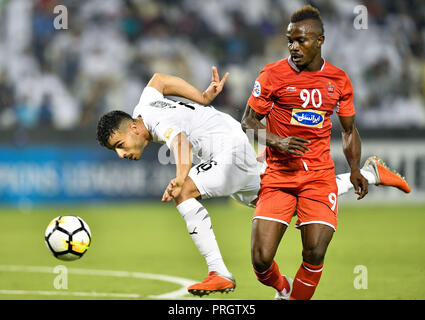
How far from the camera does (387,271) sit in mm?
7141

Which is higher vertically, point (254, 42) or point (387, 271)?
point (254, 42)

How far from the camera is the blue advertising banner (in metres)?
13.0

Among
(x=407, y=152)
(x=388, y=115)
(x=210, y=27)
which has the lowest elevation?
(x=407, y=152)

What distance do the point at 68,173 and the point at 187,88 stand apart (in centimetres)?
731

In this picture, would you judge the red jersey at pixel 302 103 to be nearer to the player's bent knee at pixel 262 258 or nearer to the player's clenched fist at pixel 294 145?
the player's clenched fist at pixel 294 145

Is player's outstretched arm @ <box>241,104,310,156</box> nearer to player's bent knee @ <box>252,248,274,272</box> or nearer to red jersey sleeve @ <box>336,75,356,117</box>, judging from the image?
red jersey sleeve @ <box>336,75,356,117</box>

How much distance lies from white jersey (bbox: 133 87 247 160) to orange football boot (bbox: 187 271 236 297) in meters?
1.10

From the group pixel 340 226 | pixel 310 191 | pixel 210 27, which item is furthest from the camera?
pixel 210 27

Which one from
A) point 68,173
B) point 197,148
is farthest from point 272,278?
point 68,173

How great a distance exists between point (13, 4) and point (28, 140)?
2760 millimetres

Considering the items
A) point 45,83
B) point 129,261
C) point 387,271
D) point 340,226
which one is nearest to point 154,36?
point 45,83

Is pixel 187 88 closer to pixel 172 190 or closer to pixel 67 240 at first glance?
pixel 172 190

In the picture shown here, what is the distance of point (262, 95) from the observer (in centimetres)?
535

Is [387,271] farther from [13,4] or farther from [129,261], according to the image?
[13,4]
